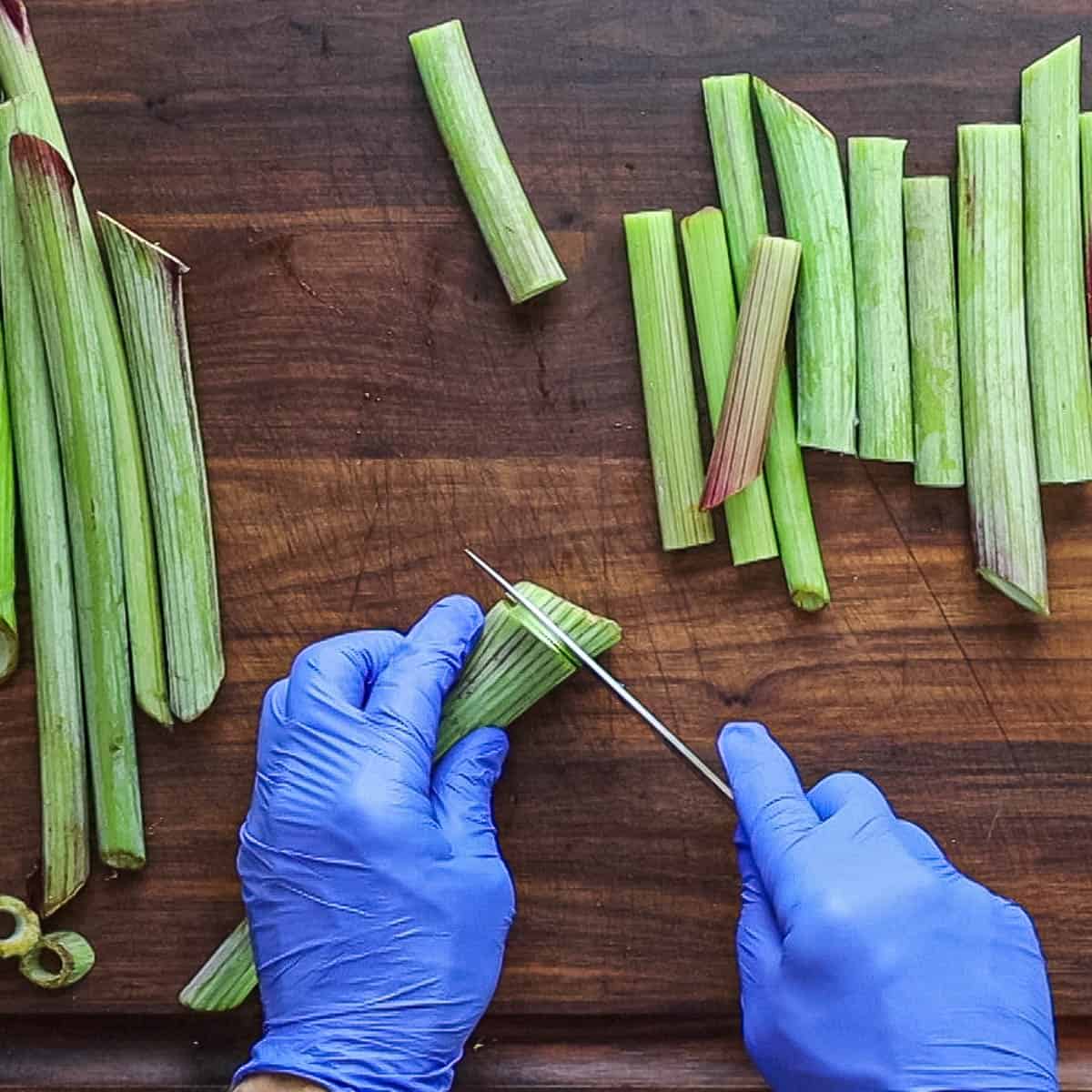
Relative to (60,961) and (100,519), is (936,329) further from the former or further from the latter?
(60,961)

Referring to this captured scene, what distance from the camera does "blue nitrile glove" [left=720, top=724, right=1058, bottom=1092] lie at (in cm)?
203

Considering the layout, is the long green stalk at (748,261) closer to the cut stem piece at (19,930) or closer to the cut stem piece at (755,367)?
the cut stem piece at (755,367)

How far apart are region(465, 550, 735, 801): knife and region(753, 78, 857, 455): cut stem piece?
0.53 metres

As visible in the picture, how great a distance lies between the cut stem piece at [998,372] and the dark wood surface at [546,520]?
0.07 m

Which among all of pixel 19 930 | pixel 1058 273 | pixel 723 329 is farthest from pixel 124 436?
pixel 1058 273

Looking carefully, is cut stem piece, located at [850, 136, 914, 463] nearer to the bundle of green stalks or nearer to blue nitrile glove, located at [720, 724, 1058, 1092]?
blue nitrile glove, located at [720, 724, 1058, 1092]

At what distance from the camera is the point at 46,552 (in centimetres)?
234

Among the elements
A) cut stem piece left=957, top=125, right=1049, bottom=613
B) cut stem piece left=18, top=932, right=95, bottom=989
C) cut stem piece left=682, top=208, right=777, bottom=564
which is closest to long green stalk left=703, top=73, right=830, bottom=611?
cut stem piece left=682, top=208, right=777, bottom=564

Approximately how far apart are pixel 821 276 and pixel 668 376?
312mm

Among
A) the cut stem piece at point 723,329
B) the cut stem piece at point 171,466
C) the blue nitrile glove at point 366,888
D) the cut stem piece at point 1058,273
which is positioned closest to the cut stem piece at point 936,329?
the cut stem piece at point 1058,273

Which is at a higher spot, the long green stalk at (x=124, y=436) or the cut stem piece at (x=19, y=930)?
the long green stalk at (x=124, y=436)

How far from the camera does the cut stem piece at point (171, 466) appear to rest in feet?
7.74

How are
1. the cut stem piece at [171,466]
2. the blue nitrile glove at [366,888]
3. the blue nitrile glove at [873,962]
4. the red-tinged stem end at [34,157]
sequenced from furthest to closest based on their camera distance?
the cut stem piece at [171,466] < the red-tinged stem end at [34,157] < the blue nitrile glove at [366,888] < the blue nitrile glove at [873,962]

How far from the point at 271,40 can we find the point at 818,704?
1.54 metres
